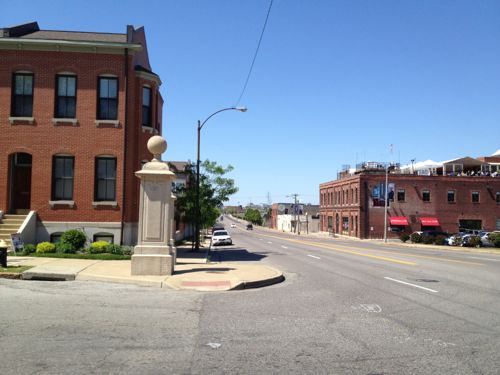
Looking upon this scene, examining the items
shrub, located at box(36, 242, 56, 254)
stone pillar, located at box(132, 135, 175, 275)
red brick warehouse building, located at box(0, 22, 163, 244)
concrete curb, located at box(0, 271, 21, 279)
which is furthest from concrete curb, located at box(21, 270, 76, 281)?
red brick warehouse building, located at box(0, 22, 163, 244)

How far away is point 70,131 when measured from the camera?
20.8 meters

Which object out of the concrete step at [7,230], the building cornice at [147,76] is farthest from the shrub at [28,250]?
the building cornice at [147,76]

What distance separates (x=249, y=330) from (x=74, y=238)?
13443 mm

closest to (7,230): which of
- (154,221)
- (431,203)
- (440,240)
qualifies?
(154,221)

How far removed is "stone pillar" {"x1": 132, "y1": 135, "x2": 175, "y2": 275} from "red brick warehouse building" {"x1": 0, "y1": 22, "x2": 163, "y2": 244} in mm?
7729

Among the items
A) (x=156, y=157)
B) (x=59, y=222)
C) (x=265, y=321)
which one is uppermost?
(x=156, y=157)

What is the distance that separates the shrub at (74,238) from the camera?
745 inches

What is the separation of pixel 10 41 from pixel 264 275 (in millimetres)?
15170

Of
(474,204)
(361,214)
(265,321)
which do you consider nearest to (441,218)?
(474,204)

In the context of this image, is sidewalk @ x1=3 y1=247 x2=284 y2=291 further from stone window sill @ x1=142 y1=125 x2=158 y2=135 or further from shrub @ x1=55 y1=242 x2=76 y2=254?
stone window sill @ x1=142 y1=125 x2=158 y2=135

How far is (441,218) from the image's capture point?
66562mm

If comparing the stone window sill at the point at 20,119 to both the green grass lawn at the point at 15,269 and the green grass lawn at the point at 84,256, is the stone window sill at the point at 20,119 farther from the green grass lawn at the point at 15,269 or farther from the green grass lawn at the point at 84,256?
the green grass lawn at the point at 15,269

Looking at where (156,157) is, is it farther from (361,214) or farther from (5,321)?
(361,214)

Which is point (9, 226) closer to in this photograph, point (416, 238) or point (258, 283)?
point (258, 283)
